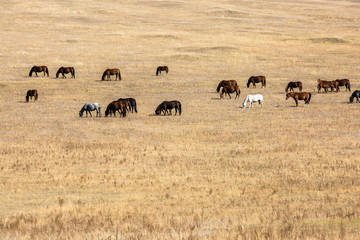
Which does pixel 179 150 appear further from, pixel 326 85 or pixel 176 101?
pixel 326 85

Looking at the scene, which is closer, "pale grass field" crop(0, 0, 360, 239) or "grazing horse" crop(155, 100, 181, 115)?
"pale grass field" crop(0, 0, 360, 239)

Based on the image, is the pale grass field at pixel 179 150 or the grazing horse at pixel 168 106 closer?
the pale grass field at pixel 179 150

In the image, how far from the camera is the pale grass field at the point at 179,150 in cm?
1202

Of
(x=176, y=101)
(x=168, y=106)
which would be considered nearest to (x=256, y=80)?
(x=176, y=101)

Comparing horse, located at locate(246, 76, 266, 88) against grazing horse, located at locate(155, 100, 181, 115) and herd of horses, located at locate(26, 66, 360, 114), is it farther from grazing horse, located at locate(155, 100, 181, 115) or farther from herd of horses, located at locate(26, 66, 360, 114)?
grazing horse, located at locate(155, 100, 181, 115)

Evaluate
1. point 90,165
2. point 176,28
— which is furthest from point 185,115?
point 176,28

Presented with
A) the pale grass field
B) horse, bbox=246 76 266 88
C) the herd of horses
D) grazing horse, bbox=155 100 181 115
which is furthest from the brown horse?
grazing horse, bbox=155 100 181 115

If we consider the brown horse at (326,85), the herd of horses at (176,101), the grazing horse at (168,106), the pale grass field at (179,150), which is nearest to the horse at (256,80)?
the herd of horses at (176,101)

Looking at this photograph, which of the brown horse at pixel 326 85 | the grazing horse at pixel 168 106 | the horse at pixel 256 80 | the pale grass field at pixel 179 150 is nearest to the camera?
the pale grass field at pixel 179 150

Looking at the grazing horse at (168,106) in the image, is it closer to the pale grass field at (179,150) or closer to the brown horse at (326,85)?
the pale grass field at (179,150)

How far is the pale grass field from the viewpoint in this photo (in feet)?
39.4

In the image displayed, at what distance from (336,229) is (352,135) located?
15.4m

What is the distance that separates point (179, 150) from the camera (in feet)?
74.8

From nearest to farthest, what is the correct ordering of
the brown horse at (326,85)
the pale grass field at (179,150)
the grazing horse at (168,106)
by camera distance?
the pale grass field at (179,150)
the grazing horse at (168,106)
the brown horse at (326,85)
